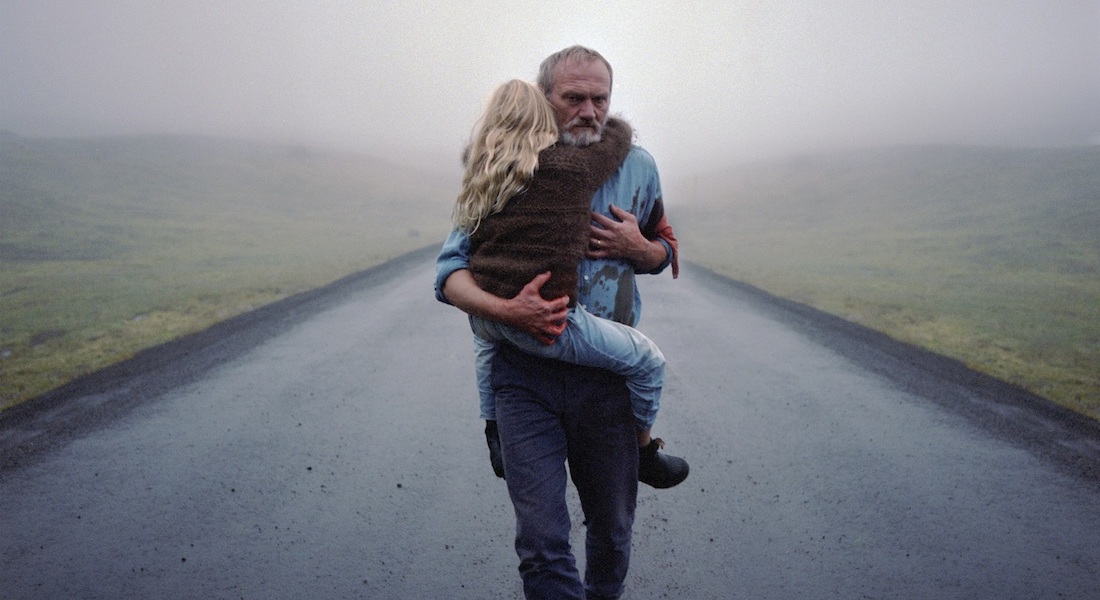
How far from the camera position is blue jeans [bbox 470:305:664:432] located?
83.8 inches

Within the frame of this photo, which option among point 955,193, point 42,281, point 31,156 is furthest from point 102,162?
point 955,193

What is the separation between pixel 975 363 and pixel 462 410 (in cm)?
692

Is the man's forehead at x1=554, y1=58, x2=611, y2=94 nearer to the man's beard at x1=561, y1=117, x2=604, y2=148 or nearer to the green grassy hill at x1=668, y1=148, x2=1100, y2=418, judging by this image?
the man's beard at x1=561, y1=117, x2=604, y2=148

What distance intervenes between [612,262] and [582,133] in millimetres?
418

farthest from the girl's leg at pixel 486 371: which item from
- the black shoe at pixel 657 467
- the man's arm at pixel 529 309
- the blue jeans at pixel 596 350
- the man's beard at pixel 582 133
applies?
the man's beard at pixel 582 133

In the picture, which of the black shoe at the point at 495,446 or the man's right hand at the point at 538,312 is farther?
the black shoe at the point at 495,446

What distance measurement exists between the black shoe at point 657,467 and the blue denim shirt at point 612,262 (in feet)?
1.72

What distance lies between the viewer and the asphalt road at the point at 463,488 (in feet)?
10.9

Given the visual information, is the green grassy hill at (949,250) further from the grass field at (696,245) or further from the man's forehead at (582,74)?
the man's forehead at (582,74)

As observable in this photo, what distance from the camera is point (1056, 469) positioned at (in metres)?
4.86

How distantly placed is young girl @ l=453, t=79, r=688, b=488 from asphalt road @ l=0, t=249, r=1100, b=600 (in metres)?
1.58

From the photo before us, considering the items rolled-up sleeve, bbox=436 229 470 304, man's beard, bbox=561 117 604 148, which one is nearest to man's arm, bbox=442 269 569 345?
rolled-up sleeve, bbox=436 229 470 304

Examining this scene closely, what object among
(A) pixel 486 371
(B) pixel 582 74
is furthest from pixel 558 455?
(B) pixel 582 74

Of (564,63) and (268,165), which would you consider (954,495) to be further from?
(268,165)
